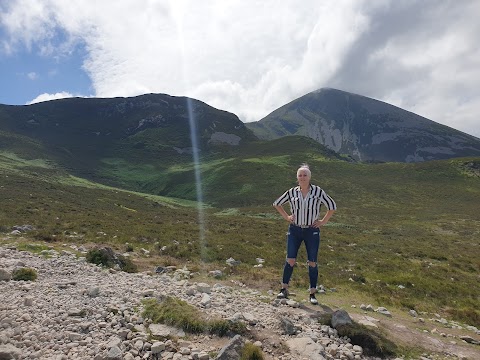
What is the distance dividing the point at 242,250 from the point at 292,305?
11002 mm

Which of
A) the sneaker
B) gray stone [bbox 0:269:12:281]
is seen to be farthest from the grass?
gray stone [bbox 0:269:12:281]

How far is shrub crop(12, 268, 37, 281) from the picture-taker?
10772 millimetres

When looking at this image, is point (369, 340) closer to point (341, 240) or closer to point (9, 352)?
point (9, 352)

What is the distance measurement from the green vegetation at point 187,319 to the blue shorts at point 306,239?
3079mm

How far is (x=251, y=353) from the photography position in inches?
255

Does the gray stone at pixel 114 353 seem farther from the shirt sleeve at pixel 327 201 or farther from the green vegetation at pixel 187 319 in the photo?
the shirt sleeve at pixel 327 201

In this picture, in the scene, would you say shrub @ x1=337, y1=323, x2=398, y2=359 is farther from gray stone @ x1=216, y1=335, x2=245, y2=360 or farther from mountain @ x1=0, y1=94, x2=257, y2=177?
mountain @ x1=0, y1=94, x2=257, y2=177

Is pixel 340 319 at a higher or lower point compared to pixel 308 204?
lower

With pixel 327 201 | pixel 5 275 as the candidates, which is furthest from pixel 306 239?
pixel 5 275

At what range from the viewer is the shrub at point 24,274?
10.8 metres

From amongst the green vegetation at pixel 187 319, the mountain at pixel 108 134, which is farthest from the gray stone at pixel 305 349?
the mountain at pixel 108 134

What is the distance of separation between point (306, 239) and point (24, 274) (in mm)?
8953

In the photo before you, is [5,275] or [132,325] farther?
[5,275]

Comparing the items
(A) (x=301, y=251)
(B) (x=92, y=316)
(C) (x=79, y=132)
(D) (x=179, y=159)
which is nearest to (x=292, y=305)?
(B) (x=92, y=316)
